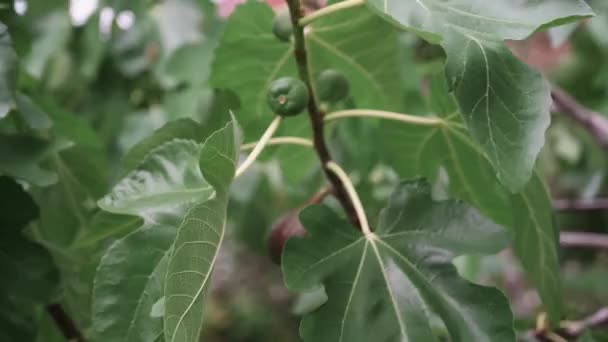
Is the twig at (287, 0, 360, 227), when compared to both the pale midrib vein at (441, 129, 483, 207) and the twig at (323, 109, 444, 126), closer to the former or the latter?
the twig at (323, 109, 444, 126)

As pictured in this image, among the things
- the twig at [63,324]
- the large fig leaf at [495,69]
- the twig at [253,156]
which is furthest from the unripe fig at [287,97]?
the twig at [63,324]

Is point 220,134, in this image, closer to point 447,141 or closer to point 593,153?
point 447,141

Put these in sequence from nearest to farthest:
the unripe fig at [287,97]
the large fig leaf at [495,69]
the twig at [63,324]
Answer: the large fig leaf at [495,69]
the unripe fig at [287,97]
the twig at [63,324]

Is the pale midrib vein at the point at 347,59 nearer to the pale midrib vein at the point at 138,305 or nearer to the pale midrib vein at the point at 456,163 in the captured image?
the pale midrib vein at the point at 456,163

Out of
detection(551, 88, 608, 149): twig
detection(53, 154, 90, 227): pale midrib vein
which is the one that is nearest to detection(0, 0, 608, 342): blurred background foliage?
detection(53, 154, 90, 227): pale midrib vein

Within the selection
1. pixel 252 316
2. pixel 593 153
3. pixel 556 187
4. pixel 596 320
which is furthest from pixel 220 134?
pixel 252 316

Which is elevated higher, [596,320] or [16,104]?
[16,104]

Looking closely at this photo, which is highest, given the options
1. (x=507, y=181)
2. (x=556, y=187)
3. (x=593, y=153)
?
(x=507, y=181)
